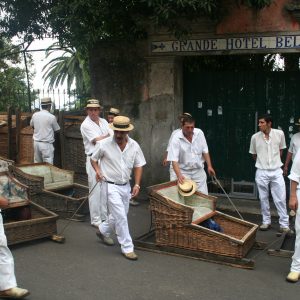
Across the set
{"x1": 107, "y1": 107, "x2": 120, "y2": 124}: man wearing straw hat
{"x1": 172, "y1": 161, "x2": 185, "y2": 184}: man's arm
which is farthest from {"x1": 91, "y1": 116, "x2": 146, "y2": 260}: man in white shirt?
{"x1": 107, "y1": 107, "x2": 120, "y2": 124}: man wearing straw hat

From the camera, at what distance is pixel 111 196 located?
21.4 ft

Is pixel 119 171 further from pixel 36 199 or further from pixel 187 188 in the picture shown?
pixel 36 199

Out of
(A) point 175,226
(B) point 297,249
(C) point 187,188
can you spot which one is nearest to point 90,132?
(C) point 187,188

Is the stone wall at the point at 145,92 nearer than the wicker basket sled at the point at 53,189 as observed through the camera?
No

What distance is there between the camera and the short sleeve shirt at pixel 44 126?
1033 cm

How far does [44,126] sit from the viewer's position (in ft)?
33.9

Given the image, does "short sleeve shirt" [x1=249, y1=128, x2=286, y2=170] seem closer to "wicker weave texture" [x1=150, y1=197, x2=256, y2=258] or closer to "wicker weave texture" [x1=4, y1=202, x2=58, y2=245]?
"wicker weave texture" [x1=150, y1=197, x2=256, y2=258]

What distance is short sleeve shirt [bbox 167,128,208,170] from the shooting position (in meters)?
7.52

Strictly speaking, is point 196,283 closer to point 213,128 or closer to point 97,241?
point 97,241

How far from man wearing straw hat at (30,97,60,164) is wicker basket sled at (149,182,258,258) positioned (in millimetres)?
3962

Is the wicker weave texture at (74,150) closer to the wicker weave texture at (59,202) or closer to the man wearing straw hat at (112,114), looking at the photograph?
the man wearing straw hat at (112,114)

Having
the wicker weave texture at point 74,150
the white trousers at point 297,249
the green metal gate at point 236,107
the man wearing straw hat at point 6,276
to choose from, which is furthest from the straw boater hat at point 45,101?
the white trousers at point 297,249

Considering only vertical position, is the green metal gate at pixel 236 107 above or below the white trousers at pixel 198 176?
above

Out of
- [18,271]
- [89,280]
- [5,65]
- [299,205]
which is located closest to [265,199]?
[299,205]
